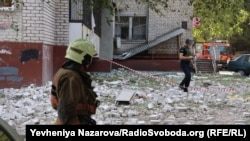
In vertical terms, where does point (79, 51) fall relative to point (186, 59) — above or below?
above

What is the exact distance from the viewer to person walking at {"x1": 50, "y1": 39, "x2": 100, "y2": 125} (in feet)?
12.0

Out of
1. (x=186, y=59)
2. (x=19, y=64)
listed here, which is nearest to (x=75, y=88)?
(x=19, y=64)

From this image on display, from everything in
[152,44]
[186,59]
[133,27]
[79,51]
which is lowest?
[186,59]

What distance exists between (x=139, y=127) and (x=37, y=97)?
751cm

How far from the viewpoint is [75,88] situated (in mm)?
3699

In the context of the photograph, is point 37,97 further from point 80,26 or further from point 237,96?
point 237,96

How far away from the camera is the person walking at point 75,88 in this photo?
3658mm

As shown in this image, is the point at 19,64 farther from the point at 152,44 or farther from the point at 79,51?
the point at 152,44

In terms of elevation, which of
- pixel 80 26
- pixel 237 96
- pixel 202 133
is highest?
pixel 80 26

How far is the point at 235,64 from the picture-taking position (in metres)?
26.7

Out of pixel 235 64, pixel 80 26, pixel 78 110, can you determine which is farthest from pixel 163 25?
pixel 78 110
